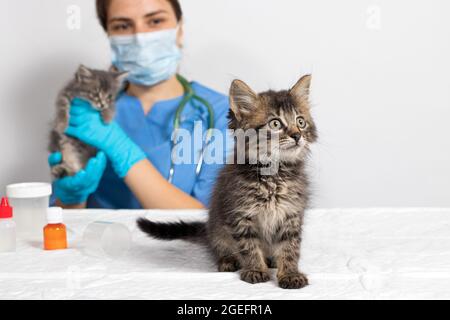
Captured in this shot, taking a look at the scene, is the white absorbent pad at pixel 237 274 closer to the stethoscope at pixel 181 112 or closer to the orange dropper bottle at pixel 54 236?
the orange dropper bottle at pixel 54 236

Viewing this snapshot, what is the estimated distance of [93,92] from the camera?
8.11 ft

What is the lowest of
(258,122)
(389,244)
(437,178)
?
(437,178)

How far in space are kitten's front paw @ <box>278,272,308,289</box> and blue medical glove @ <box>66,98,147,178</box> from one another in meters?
1.35

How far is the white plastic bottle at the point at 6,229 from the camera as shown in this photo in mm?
1459

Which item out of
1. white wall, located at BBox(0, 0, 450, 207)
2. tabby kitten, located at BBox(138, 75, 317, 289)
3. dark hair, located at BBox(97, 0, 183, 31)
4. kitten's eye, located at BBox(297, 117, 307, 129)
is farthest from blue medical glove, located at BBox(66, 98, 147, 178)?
kitten's eye, located at BBox(297, 117, 307, 129)

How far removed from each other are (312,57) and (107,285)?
1.91 meters

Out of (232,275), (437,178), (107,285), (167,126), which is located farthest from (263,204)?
(437,178)

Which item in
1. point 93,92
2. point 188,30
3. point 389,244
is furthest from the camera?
point 188,30

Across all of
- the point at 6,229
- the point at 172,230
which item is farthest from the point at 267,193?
the point at 6,229

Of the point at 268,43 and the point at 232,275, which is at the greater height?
the point at 268,43

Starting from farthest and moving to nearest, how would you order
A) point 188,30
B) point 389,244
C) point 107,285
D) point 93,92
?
point 188,30
point 93,92
point 389,244
point 107,285

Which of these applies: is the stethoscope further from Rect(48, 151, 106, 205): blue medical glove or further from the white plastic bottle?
the white plastic bottle

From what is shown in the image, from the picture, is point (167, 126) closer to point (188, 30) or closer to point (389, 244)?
point (188, 30)

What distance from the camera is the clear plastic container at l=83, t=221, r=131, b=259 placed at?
1.45 metres
